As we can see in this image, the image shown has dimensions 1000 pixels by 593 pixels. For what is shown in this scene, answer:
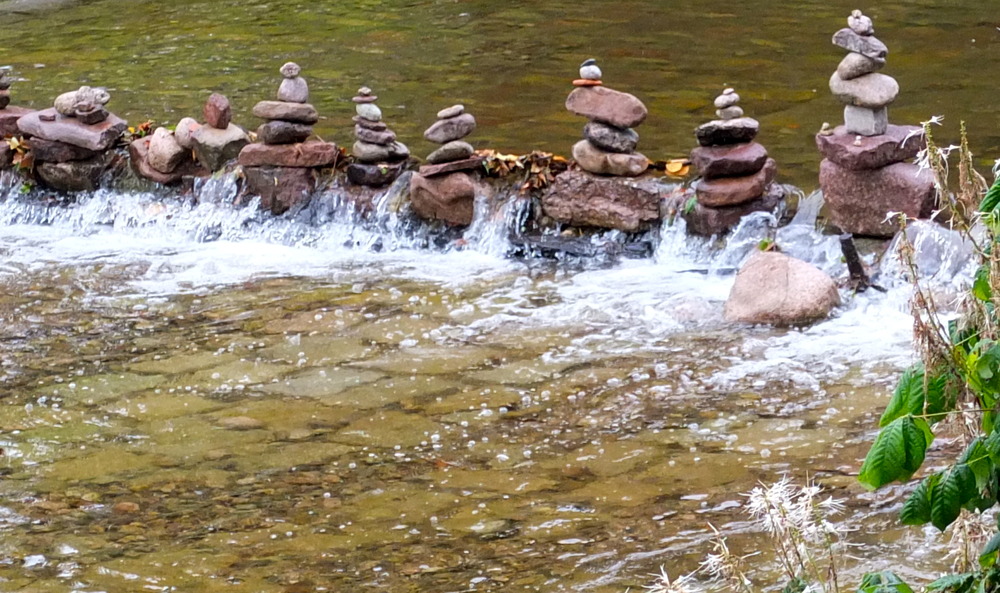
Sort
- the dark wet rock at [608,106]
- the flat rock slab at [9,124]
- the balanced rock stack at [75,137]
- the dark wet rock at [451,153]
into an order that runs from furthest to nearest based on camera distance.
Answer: the flat rock slab at [9,124] → the balanced rock stack at [75,137] → the dark wet rock at [451,153] → the dark wet rock at [608,106]

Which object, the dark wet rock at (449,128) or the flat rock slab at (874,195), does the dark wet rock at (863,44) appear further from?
the dark wet rock at (449,128)

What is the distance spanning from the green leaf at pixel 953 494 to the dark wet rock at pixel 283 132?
21.1 feet

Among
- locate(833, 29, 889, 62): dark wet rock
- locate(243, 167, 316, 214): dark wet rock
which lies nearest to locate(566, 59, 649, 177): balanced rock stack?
locate(833, 29, 889, 62): dark wet rock

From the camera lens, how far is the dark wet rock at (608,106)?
23.7ft

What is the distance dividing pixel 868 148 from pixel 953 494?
4616mm

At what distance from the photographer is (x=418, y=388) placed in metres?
5.58

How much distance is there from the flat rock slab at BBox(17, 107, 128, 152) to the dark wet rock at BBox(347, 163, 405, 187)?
1909mm

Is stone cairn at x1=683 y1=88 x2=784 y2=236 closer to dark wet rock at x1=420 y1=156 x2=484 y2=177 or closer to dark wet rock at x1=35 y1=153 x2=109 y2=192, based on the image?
dark wet rock at x1=420 y1=156 x2=484 y2=177

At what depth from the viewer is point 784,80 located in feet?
34.0

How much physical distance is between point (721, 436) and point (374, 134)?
12.5 feet

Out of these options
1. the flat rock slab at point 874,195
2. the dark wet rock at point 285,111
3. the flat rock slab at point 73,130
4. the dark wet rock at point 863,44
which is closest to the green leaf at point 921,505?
the flat rock slab at point 874,195

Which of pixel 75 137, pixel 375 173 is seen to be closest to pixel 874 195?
pixel 375 173

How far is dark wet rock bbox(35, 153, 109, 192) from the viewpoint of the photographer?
893 cm

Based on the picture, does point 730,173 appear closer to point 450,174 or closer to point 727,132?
point 727,132
